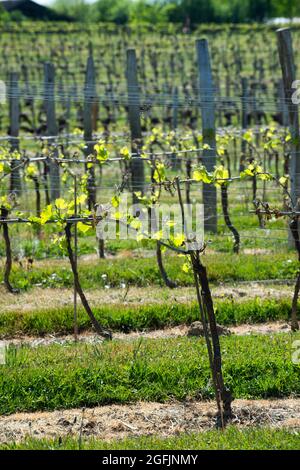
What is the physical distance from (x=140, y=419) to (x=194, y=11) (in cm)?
6534

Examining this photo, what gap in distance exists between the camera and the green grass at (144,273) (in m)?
10.7

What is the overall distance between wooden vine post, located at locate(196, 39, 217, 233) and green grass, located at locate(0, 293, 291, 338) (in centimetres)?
327

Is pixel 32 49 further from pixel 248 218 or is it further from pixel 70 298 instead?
pixel 70 298

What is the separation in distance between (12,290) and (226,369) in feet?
11.6

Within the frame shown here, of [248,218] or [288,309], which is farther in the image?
[248,218]

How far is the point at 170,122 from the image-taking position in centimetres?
2820

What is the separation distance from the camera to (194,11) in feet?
229

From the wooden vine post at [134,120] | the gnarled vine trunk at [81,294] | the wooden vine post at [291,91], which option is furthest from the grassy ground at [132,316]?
the wooden vine post at [134,120]

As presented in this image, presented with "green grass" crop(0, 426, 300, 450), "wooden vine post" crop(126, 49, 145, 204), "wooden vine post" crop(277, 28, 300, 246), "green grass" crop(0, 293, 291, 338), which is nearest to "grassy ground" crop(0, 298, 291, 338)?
"green grass" crop(0, 293, 291, 338)

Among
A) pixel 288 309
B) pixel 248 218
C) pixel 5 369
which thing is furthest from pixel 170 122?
pixel 5 369

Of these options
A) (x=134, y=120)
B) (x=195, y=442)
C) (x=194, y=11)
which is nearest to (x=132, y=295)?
(x=134, y=120)

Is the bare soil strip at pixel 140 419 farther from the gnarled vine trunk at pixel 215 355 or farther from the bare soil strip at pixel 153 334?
the bare soil strip at pixel 153 334

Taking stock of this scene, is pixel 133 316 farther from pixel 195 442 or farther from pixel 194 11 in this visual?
pixel 194 11

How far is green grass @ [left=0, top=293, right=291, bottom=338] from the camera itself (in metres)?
9.05
